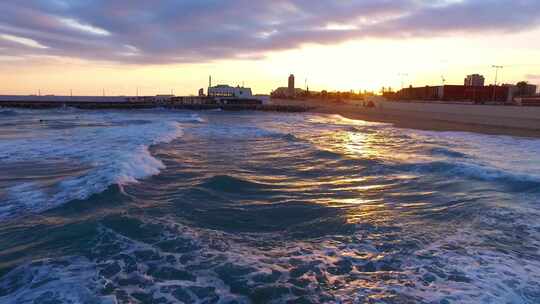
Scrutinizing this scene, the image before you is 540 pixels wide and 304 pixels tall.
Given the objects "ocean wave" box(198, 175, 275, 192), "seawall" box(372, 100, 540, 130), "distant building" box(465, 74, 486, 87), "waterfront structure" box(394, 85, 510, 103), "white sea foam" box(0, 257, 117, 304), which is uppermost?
"distant building" box(465, 74, 486, 87)

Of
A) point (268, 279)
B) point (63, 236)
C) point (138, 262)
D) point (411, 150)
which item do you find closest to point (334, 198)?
point (268, 279)

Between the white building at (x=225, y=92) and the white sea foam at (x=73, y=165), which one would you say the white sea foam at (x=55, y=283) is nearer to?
the white sea foam at (x=73, y=165)

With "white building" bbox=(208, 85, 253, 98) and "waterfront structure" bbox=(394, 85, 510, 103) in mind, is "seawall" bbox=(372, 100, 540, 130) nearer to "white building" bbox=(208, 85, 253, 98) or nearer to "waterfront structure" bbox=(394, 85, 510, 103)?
"waterfront structure" bbox=(394, 85, 510, 103)

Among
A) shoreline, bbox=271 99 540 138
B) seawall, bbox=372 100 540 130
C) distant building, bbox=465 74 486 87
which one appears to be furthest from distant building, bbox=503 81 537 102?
shoreline, bbox=271 99 540 138

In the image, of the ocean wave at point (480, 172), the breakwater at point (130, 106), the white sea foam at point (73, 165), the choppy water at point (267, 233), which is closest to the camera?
the choppy water at point (267, 233)

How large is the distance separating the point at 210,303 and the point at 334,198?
18.3 feet

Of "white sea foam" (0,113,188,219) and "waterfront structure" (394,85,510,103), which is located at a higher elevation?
"waterfront structure" (394,85,510,103)

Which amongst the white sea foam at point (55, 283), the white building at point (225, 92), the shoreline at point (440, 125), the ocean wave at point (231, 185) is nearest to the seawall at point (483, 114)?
the shoreline at point (440, 125)

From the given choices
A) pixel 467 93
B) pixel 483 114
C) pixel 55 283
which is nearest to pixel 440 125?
pixel 483 114

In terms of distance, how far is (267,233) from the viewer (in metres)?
7.52

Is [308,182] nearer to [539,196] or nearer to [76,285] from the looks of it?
[539,196]

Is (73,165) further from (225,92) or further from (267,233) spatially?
(225,92)

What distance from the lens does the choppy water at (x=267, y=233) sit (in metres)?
5.42

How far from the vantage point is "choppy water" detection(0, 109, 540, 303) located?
17.8 feet
